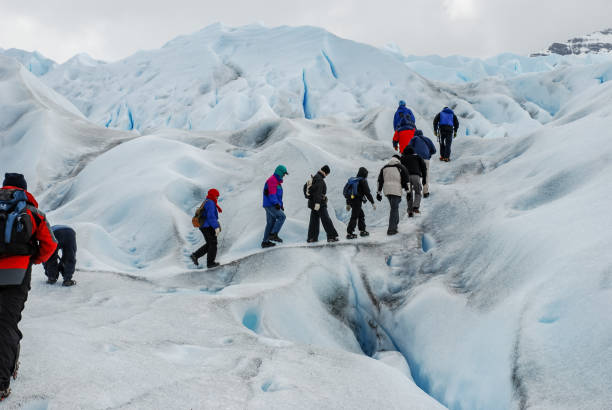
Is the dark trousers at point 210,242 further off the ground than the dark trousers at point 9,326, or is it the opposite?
the dark trousers at point 9,326

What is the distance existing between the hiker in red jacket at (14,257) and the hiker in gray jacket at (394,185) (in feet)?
20.1

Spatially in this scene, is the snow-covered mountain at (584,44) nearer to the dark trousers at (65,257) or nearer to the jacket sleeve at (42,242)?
the dark trousers at (65,257)

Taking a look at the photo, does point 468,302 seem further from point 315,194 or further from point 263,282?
point 315,194

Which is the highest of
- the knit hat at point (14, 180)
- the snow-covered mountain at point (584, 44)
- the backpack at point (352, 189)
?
the snow-covered mountain at point (584, 44)

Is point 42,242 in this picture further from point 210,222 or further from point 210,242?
point 210,242

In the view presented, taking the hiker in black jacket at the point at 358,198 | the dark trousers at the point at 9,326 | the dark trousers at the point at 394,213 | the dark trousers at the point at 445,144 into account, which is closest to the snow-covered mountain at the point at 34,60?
the dark trousers at the point at 445,144

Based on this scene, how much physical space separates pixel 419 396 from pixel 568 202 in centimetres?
366

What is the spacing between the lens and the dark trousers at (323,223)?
27.6 ft

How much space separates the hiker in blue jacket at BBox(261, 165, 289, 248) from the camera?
8453 millimetres

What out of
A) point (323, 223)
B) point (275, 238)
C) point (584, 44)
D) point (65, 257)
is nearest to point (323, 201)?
point (323, 223)

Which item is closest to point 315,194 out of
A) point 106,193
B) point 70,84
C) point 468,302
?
point 468,302

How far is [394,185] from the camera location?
8336 millimetres

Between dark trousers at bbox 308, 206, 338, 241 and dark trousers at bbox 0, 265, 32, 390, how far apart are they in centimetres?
569

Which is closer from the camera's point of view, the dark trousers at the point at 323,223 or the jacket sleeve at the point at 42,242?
the jacket sleeve at the point at 42,242
